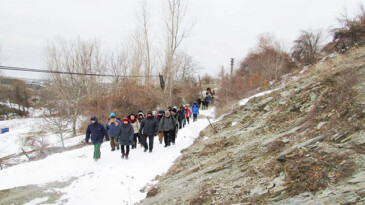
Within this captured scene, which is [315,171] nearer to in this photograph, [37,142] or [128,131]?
[128,131]

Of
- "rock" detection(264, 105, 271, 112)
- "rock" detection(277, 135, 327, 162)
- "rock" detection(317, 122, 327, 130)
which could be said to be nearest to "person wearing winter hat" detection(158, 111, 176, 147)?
"rock" detection(264, 105, 271, 112)

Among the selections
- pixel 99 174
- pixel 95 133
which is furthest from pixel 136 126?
pixel 99 174

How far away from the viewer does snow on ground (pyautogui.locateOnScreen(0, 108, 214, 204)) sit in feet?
18.0

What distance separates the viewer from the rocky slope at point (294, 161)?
325 centimetres

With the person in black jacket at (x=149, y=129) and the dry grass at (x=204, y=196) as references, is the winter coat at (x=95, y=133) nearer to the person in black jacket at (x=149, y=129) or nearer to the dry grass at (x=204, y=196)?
the person in black jacket at (x=149, y=129)

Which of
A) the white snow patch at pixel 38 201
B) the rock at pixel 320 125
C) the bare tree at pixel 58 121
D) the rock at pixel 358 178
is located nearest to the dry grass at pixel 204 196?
the rock at pixel 358 178

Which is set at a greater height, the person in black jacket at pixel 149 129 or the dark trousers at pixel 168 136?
the person in black jacket at pixel 149 129

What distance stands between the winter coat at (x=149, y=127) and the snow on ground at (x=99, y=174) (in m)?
0.81

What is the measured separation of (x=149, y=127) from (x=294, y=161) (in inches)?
232

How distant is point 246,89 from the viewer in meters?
23.6

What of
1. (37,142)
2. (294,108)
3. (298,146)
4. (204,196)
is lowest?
(37,142)

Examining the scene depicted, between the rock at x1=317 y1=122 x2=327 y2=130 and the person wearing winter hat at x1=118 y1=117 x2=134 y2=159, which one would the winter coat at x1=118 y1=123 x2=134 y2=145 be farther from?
the rock at x1=317 y1=122 x2=327 y2=130

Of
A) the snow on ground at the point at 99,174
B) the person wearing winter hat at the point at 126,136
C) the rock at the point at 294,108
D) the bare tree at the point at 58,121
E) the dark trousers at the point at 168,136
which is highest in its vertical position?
the rock at the point at 294,108

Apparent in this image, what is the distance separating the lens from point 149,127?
888 centimetres
